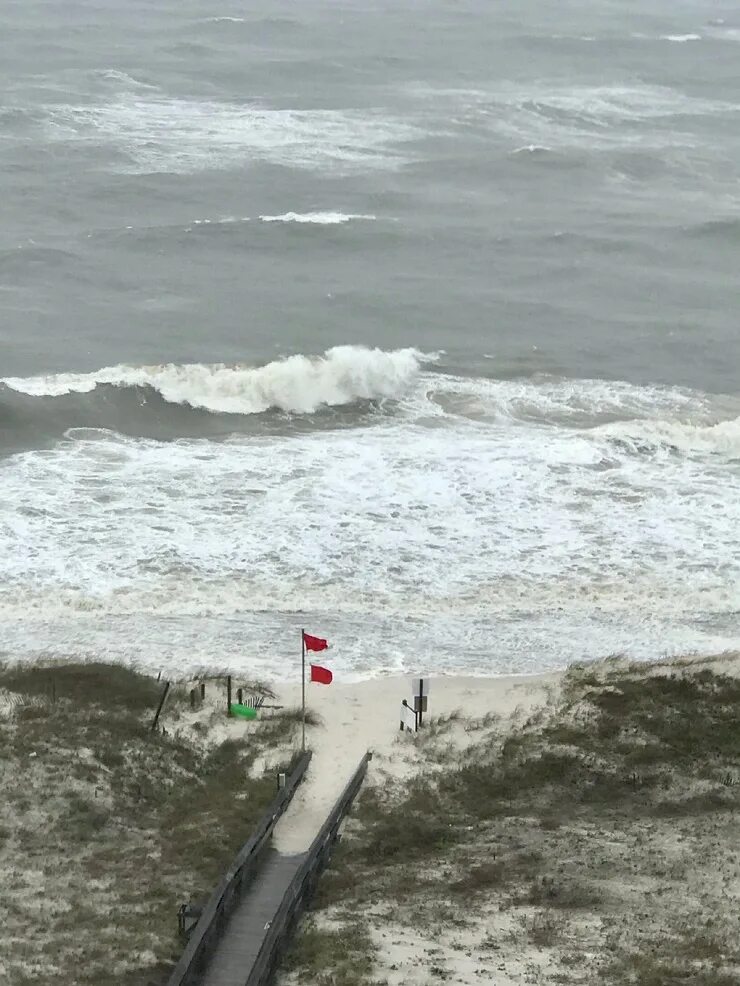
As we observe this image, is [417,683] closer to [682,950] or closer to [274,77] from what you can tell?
[682,950]

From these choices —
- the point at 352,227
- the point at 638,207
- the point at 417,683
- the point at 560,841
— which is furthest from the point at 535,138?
the point at 560,841

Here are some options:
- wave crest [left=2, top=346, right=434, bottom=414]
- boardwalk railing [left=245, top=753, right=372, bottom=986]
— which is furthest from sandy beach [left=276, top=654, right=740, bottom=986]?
wave crest [left=2, top=346, right=434, bottom=414]

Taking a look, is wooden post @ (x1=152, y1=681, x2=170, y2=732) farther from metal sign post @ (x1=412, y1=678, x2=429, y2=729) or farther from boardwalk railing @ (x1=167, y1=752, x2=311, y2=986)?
metal sign post @ (x1=412, y1=678, x2=429, y2=729)

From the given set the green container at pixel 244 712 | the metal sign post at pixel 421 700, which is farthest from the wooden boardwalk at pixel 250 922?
the metal sign post at pixel 421 700

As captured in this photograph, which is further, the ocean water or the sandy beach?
the ocean water

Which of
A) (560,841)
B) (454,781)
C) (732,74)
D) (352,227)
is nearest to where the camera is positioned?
(560,841)

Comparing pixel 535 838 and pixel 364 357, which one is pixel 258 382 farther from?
pixel 535 838

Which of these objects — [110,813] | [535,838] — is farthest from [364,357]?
[535,838]
